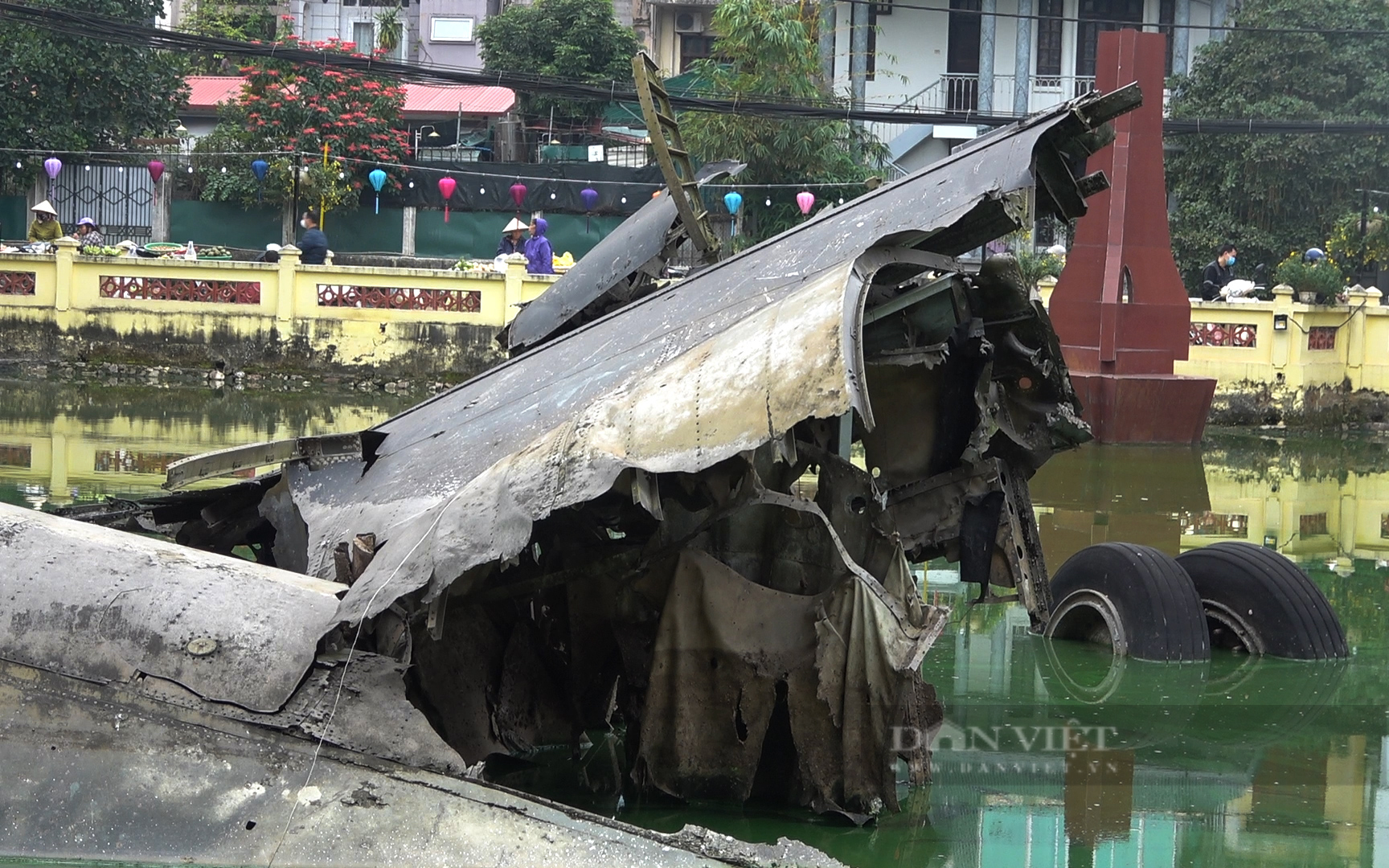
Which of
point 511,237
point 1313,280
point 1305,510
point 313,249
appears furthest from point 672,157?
point 313,249

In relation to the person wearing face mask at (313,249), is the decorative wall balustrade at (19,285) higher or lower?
lower

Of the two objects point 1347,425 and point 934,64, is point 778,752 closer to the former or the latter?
point 1347,425

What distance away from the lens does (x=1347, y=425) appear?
23000 millimetres

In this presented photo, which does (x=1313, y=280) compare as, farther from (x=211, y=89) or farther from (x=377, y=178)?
(x=211, y=89)

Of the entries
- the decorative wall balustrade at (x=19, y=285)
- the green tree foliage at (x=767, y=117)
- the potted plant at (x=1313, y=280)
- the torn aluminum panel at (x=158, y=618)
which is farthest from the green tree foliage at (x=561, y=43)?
the torn aluminum panel at (x=158, y=618)

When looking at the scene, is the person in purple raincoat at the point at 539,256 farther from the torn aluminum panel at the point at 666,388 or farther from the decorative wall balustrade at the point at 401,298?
the torn aluminum panel at the point at 666,388

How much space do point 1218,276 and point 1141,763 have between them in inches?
747

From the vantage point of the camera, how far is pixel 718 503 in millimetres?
5898

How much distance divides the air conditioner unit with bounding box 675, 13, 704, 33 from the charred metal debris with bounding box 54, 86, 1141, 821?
33.2 meters

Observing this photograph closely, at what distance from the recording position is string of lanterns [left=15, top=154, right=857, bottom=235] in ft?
92.4

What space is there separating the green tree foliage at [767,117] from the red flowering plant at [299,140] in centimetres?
666

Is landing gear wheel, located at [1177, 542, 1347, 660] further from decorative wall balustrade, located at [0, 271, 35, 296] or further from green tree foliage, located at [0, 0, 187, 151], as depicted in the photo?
green tree foliage, located at [0, 0, 187, 151]

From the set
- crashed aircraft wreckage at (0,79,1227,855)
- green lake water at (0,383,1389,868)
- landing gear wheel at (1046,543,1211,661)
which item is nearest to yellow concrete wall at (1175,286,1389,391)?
green lake water at (0,383,1389,868)

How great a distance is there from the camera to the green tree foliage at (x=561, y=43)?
35219 millimetres
